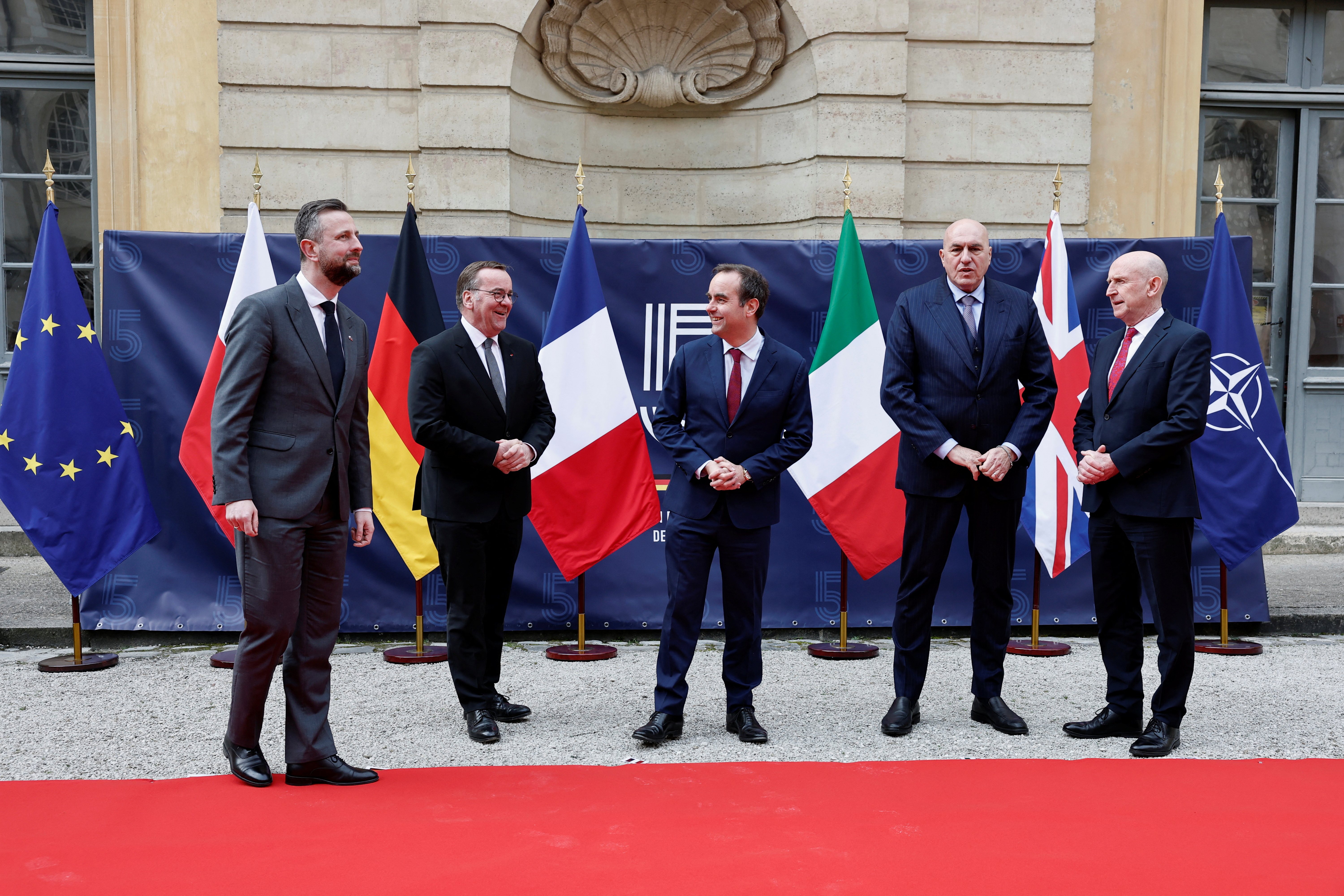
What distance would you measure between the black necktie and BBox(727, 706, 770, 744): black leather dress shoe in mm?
1833

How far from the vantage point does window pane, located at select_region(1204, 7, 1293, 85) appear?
9219 millimetres

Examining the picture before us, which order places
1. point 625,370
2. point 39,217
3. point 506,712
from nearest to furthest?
point 506,712, point 625,370, point 39,217

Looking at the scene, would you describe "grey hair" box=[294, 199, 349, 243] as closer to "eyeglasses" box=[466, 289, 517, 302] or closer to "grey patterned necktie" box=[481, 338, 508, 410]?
"eyeglasses" box=[466, 289, 517, 302]

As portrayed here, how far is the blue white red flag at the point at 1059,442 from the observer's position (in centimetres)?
542

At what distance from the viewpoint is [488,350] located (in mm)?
4336

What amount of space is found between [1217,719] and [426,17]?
6969 millimetres

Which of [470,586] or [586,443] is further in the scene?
[586,443]

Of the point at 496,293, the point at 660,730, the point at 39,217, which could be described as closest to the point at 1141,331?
the point at 660,730

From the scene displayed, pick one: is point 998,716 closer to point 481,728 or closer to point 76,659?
point 481,728

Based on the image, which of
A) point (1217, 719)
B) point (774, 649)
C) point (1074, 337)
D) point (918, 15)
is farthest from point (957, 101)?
point (1217, 719)

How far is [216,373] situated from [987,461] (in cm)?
347

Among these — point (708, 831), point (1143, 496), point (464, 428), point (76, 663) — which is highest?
point (464, 428)

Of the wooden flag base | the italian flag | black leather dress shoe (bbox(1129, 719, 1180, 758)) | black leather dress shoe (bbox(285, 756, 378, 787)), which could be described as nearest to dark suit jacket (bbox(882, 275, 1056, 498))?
black leather dress shoe (bbox(1129, 719, 1180, 758))

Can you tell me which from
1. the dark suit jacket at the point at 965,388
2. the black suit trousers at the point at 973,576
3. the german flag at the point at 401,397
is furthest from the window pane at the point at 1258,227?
the german flag at the point at 401,397
